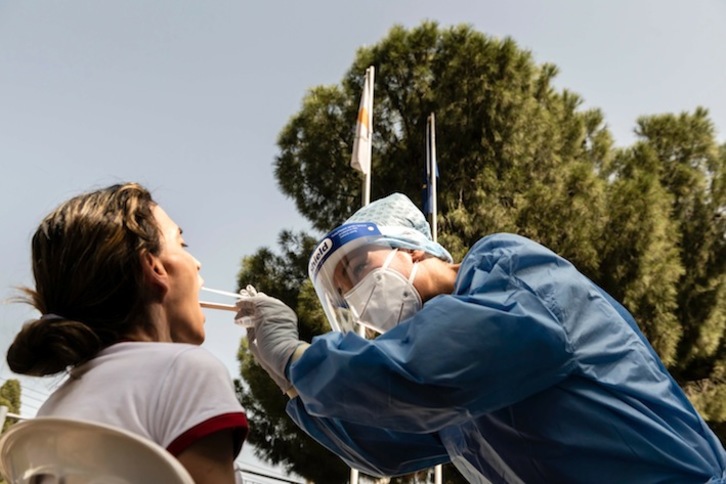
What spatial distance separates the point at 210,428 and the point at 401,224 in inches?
59.9

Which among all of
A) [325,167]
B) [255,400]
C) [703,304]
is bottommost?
[255,400]

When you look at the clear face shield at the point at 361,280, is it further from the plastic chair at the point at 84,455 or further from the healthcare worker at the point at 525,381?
the plastic chair at the point at 84,455

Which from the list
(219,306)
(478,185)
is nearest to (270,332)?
(219,306)

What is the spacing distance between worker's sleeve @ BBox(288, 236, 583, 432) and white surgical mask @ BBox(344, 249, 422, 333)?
526 millimetres

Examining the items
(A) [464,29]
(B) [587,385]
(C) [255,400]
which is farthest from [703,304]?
(B) [587,385]

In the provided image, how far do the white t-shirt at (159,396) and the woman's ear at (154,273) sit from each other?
0.23 m

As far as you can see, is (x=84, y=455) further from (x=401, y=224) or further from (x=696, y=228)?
(x=696, y=228)

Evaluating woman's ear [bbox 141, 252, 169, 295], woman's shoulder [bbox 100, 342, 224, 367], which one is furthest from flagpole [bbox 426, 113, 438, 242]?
woman's shoulder [bbox 100, 342, 224, 367]

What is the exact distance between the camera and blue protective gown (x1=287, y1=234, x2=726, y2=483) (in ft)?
4.55

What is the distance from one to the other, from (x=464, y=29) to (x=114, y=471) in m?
10.3

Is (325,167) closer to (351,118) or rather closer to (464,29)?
(351,118)

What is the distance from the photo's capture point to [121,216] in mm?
1260

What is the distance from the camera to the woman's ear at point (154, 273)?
1263mm

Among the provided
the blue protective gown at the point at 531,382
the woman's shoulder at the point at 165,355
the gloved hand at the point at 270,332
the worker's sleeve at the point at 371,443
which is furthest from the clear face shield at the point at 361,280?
the woman's shoulder at the point at 165,355
